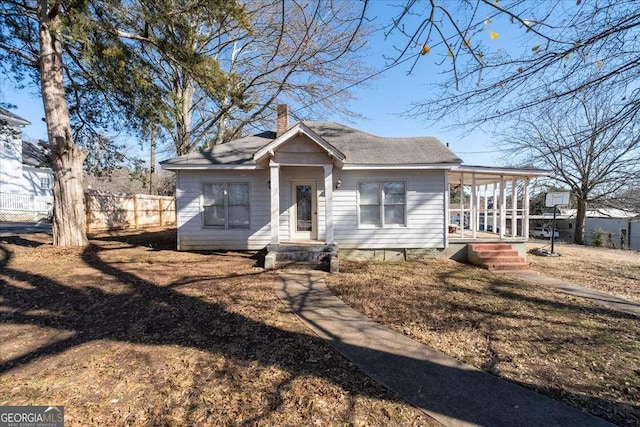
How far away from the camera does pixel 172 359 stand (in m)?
3.37

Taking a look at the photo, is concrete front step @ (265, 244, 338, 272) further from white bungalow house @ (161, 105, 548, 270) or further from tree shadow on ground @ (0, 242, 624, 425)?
tree shadow on ground @ (0, 242, 624, 425)

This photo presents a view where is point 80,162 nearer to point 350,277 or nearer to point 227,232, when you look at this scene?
point 227,232

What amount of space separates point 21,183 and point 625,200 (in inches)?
1826

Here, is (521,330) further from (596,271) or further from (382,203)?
(596,271)

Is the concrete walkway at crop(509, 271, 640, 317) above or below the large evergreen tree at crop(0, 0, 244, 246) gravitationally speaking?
below

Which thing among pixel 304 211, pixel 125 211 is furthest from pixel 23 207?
pixel 304 211

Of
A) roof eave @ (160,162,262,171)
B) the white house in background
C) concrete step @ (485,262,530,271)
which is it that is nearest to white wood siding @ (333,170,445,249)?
concrete step @ (485,262,530,271)

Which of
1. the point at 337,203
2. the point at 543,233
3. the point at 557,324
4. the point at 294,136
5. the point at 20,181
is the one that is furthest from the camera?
the point at 543,233

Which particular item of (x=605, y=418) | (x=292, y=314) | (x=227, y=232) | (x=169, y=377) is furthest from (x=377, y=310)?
(x=227, y=232)

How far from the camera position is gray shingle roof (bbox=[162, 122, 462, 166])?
9594mm

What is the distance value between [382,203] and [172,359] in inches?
304

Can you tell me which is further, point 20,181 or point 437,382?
point 20,181

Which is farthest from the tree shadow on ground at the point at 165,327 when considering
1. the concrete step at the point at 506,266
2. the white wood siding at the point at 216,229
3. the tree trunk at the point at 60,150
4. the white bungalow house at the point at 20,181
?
the white bungalow house at the point at 20,181

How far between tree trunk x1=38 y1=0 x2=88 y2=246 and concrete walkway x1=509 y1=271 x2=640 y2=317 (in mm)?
13103
